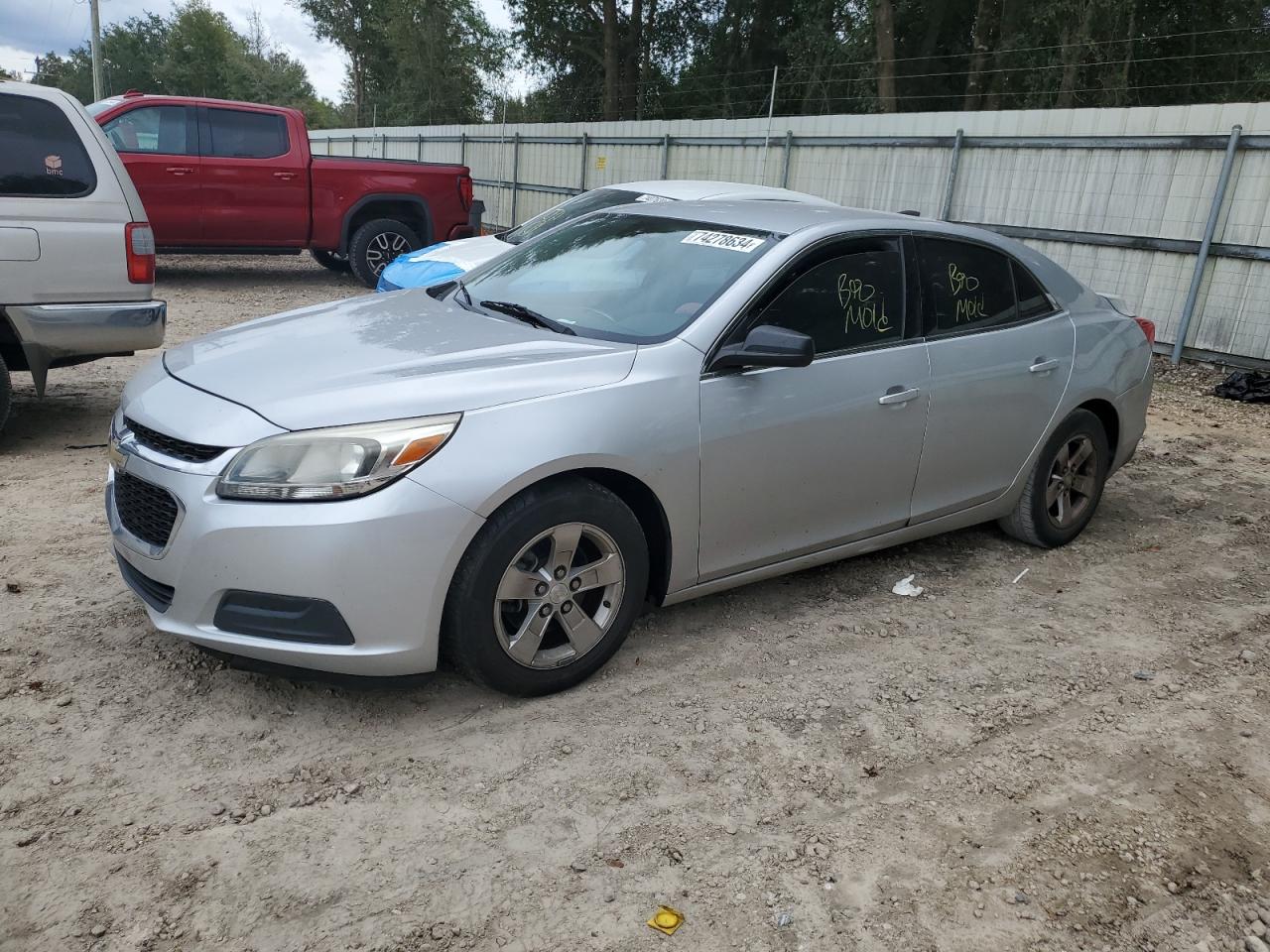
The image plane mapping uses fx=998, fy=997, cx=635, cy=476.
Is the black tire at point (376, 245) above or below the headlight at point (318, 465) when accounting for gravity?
below

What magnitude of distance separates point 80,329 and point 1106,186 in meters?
9.36

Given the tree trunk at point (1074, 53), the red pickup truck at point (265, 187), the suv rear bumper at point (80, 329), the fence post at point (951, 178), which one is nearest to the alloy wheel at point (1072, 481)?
the suv rear bumper at point (80, 329)

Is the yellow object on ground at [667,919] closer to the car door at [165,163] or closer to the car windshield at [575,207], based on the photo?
the car windshield at [575,207]

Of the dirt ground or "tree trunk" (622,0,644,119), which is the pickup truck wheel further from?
"tree trunk" (622,0,644,119)

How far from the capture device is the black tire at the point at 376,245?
41.5 feet

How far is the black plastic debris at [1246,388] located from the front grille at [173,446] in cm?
880

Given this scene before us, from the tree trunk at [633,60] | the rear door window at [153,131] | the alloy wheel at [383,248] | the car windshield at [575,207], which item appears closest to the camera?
the car windshield at [575,207]

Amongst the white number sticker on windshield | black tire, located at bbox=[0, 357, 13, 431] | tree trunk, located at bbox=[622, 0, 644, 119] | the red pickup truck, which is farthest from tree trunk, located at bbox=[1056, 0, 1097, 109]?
black tire, located at bbox=[0, 357, 13, 431]

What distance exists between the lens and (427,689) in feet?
10.9

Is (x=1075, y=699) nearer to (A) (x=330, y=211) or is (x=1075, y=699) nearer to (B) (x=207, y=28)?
(A) (x=330, y=211)

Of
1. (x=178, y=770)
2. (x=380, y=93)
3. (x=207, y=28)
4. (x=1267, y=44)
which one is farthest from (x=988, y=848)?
(x=207, y=28)

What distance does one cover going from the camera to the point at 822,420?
369 cm

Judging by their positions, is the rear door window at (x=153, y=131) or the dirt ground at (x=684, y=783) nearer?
the dirt ground at (x=684, y=783)

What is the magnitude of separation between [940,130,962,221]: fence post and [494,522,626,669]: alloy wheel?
9.48 m
